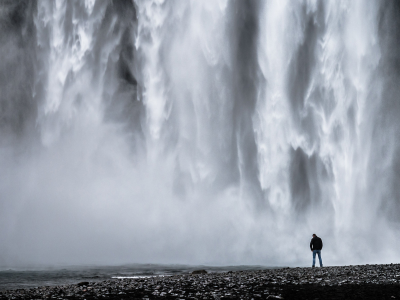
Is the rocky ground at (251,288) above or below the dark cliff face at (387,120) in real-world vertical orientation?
below

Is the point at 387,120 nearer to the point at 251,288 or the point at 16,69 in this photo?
the point at 251,288

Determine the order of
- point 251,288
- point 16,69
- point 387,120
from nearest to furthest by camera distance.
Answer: point 251,288 → point 387,120 → point 16,69

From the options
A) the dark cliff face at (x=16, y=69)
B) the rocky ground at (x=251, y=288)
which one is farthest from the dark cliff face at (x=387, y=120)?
the dark cliff face at (x=16, y=69)

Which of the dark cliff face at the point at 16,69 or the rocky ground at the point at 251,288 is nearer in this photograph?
the rocky ground at the point at 251,288

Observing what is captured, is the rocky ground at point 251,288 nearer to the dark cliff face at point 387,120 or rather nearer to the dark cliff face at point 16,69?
the dark cliff face at point 387,120

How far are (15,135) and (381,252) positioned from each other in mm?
35359

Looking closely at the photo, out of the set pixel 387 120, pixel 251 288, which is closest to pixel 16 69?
pixel 387 120

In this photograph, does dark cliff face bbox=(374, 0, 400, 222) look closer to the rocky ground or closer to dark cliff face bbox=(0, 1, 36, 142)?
the rocky ground

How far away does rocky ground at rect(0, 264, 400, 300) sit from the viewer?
36.1 feet

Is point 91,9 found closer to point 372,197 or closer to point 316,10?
point 316,10

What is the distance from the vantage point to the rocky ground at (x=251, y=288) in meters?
11.0

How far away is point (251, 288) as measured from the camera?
40.2 feet

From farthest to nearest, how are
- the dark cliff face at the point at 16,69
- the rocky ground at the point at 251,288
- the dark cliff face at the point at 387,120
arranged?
the dark cliff face at the point at 16,69 < the dark cliff face at the point at 387,120 < the rocky ground at the point at 251,288

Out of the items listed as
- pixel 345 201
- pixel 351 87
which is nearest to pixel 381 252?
pixel 345 201
